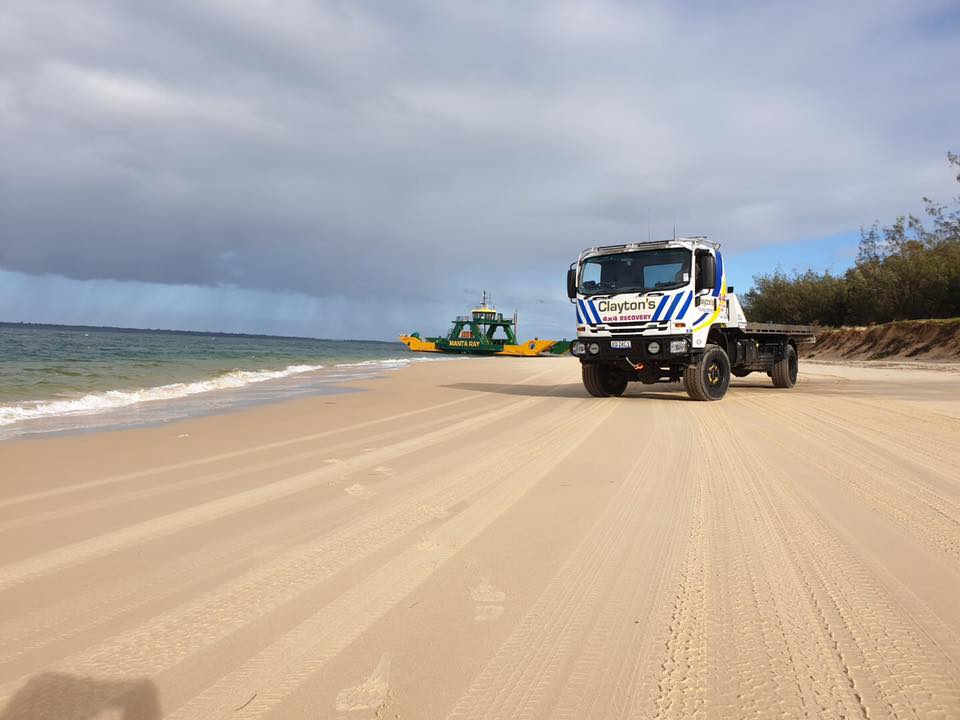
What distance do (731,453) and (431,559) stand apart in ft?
13.4

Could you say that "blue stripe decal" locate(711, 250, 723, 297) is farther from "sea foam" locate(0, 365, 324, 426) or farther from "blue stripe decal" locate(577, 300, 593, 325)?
"sea foam" locate(0, 365, 324, 426)

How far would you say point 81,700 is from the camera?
6.27 feet

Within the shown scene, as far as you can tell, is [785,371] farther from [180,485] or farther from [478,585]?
[478,585]

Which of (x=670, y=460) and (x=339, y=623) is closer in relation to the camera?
(x=339, y=623)

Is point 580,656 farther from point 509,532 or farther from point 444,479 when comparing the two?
point 444,479

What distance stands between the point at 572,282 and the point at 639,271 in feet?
4.25

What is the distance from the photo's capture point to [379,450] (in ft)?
20.8

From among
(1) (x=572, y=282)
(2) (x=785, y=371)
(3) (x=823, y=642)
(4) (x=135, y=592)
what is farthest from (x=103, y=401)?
(2) (x=785, y=371)

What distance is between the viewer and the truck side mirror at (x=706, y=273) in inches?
446

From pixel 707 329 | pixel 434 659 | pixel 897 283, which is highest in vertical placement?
pixel 897 283

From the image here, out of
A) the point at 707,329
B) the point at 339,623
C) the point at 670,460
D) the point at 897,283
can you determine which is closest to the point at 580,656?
the point at 339,623

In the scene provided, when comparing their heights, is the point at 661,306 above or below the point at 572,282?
below

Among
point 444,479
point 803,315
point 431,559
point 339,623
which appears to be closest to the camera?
point 339,623

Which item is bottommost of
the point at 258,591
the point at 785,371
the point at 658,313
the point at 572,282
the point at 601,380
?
the point at 258,591
